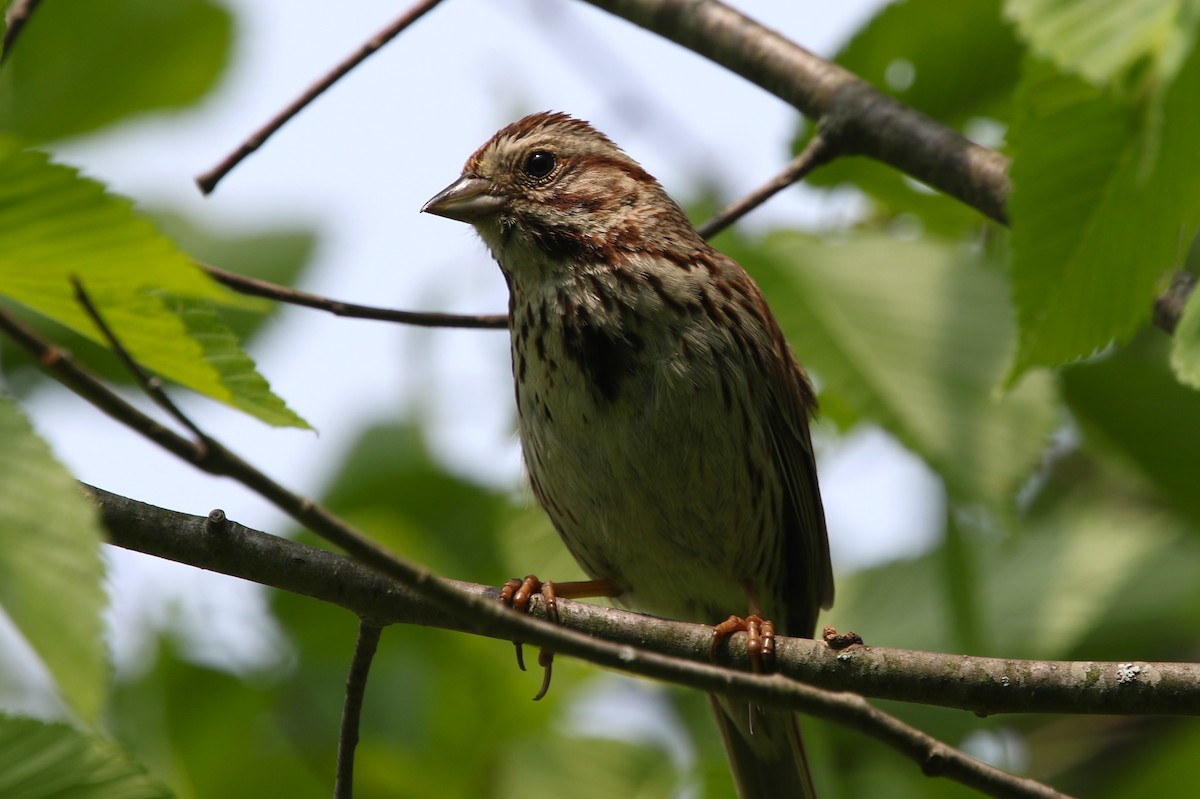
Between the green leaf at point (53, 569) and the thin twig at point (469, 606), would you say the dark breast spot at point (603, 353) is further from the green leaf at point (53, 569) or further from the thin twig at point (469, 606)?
the green leaf at point (53, 569)

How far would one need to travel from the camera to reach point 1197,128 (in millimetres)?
2367

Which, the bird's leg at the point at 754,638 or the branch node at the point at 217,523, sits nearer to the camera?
the branch node at the point at 217,523

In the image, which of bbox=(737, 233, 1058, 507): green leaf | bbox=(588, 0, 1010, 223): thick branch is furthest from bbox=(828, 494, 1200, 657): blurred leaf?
bbox=(588, 0, 1010, 223): thick branch

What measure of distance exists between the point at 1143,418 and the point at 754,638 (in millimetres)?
1633

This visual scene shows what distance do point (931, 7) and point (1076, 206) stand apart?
62.0 inches

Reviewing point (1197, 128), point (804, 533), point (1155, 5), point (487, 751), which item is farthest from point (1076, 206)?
point (487, 751)

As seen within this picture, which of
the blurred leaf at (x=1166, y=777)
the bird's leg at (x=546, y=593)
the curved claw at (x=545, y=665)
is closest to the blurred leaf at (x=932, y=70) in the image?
the bird's leg at (x=546, y=593)

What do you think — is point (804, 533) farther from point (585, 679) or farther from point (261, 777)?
point (261, 777)

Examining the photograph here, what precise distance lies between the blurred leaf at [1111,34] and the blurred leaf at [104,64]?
3.72 m

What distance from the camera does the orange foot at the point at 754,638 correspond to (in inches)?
137

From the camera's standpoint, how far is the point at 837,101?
435cm

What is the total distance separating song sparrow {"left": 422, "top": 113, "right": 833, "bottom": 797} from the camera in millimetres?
4418

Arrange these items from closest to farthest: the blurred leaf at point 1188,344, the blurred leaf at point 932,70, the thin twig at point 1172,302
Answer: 1. the blurred leaf at point 1188,344
2. the thin twig at point 1172,302
3. the blurred leaf at point 932,70

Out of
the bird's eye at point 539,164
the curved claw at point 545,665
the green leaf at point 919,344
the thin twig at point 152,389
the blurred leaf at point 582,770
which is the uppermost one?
the bird's eye at point 539,164
